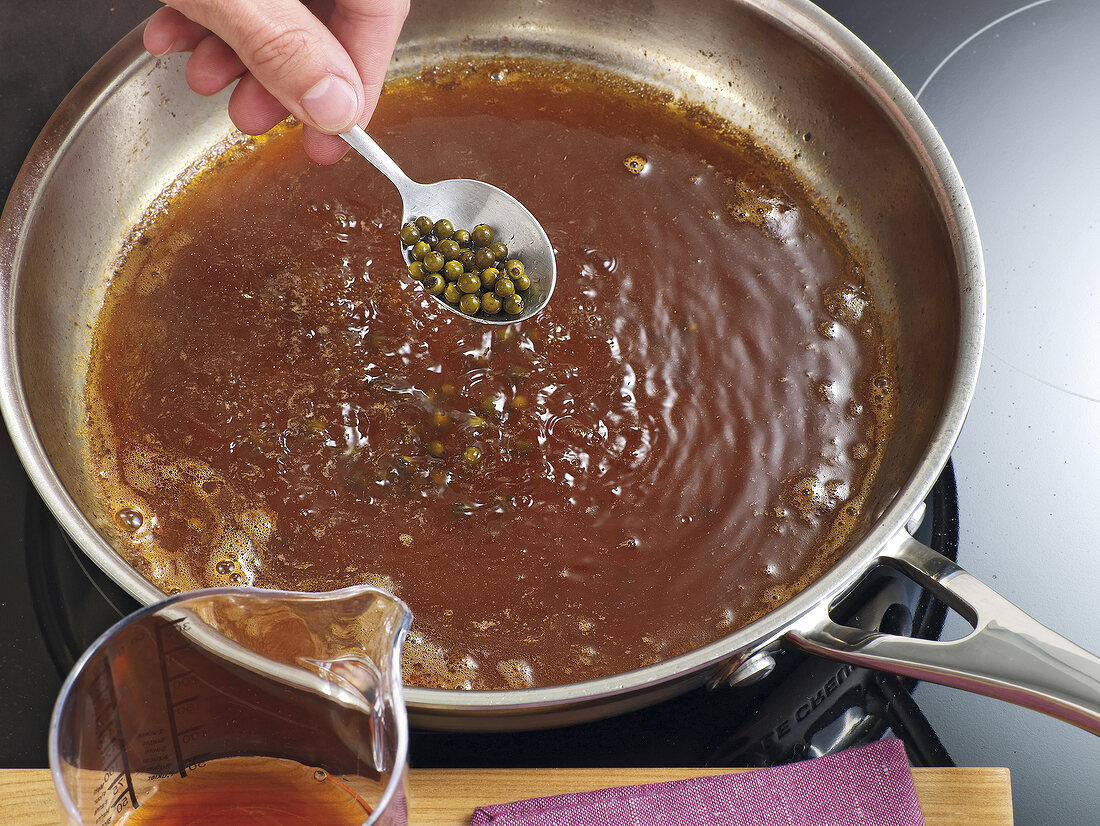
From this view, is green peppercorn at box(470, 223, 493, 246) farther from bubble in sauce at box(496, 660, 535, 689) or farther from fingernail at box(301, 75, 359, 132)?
bubble in sauce at box(496, 660, 535, 689)

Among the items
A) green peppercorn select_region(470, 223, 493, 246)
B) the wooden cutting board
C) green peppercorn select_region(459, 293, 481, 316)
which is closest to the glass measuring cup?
the wooden cutting board

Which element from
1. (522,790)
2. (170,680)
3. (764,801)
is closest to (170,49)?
(170,680)

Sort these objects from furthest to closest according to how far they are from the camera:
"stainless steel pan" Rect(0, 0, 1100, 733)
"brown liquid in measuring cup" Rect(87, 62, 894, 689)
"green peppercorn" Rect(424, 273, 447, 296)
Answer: "green peppercorn" Rect(424, 273, 447, 296) < "brown liquid in measuring cup" Rect(87, 62, 894, 689) < "stainless steel pan" Rect(0, 0, 1100, 733)

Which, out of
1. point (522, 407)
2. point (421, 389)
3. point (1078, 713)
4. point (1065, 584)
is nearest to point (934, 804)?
point (1078, 713)

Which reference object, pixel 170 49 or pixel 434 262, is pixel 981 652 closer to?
pixel 434 262

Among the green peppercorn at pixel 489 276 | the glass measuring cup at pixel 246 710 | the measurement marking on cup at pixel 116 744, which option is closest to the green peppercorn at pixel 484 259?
the green peppercorn at pixel 489 276

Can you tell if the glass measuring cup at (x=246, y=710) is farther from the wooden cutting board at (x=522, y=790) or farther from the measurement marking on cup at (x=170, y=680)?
the wooden cutting board at (x=522, y=790)

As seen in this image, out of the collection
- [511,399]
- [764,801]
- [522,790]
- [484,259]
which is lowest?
[522,790]
